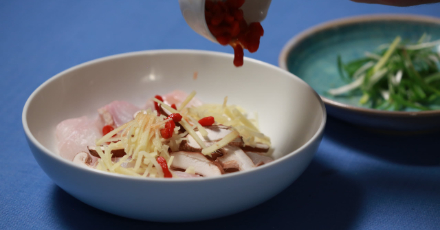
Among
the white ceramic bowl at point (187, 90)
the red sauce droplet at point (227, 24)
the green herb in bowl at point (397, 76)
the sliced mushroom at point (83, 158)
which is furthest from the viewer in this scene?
the green herb in bowl at point (397, 76)

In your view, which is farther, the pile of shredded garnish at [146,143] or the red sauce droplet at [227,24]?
the red sauce droplet at [227,24]

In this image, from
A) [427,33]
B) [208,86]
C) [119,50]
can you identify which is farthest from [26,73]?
[427,33]

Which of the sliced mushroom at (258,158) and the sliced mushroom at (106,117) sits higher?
the sliced mushroom at (106,117)

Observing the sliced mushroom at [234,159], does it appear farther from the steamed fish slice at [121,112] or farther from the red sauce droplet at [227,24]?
the steamed fish slice at [121,112]

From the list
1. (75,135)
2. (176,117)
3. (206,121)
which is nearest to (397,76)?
(206,121)

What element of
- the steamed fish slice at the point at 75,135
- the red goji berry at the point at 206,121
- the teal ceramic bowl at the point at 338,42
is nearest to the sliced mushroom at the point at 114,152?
the steamed fish slice at the point at 75,135

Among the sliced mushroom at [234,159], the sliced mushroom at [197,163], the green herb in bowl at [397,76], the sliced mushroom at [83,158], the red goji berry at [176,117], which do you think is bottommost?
the green herb in bowl at [397,76]

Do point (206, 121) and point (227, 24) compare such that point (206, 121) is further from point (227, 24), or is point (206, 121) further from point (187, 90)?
point (187, 90)
